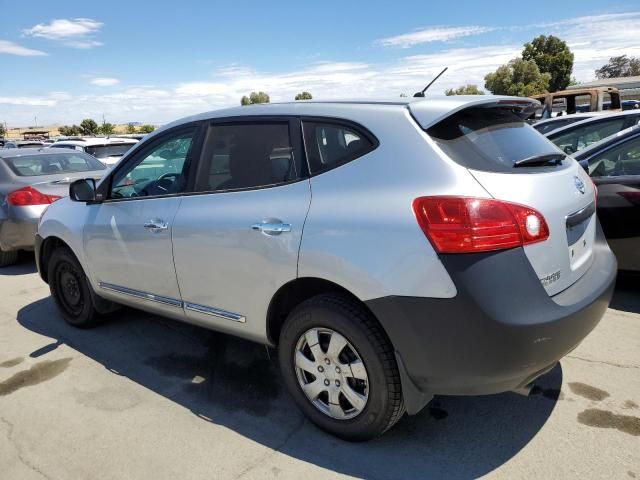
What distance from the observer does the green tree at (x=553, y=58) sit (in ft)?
166

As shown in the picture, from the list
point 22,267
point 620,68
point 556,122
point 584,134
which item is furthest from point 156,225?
point 620,68

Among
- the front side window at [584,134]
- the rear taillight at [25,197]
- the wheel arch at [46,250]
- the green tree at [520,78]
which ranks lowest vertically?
the wheel arch at [46,250]

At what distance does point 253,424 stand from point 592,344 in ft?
8.22

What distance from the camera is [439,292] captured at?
7.16 ft

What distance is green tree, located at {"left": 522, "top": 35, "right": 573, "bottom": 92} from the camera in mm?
50594

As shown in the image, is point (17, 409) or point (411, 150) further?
point (17, 409)

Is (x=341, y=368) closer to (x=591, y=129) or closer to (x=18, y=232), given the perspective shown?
(x=591, y=129)

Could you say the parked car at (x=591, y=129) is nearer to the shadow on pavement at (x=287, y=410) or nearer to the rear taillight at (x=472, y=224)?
the shadow on pavement at (x=287, y=410)

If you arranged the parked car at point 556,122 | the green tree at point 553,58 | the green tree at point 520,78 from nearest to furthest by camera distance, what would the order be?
the parked car at point 556,122, the green tree at point 520,78, the green tree at point 553,58

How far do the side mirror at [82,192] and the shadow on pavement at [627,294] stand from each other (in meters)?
4.41

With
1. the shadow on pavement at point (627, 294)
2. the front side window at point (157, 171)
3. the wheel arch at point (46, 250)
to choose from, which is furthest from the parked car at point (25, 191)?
the shadow on pavement at point (627, 294)

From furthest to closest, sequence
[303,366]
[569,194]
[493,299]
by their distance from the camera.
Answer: [303,366]
[569,194]
[493,299]

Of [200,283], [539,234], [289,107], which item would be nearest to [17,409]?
[200,283]

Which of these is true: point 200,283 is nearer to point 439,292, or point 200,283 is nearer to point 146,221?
point 146,221
